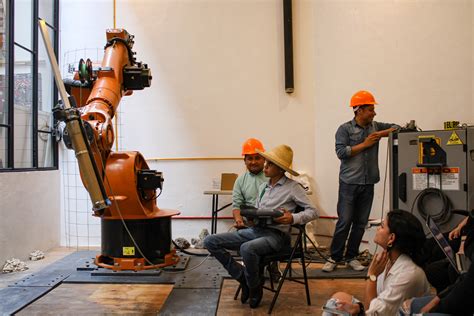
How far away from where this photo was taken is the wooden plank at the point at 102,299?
2662 millimetres

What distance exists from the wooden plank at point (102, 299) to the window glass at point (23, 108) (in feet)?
5.83

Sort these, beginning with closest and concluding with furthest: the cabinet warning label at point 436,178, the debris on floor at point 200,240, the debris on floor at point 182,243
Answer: the cabinet warning label at point 436,178
the debris on floor at point 182,243
the debris on floor at point 200,240

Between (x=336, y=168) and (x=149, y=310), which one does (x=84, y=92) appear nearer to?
(x=149, y=310)

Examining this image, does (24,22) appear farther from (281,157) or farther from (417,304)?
(417,304)

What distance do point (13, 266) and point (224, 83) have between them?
9.86 ft

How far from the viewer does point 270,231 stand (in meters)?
2.70

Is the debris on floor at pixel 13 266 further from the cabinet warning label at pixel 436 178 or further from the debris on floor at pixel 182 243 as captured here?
the cabinet warning label at pixel 436 178

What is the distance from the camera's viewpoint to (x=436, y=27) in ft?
13.7

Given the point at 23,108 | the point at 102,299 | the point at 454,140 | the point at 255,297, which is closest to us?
the point at 255,297

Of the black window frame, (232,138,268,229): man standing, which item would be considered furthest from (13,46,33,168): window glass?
(232,138,268,229): man standing

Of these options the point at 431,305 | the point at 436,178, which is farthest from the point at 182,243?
the point at 431,305

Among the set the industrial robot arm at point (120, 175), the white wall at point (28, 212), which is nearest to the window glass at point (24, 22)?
the white wall at point (28, 212)

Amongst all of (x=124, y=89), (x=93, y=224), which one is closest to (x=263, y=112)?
(x=124, y=89)

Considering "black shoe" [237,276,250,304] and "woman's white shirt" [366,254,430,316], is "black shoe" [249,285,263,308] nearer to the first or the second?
"black shoe" [237,276,250,304]
